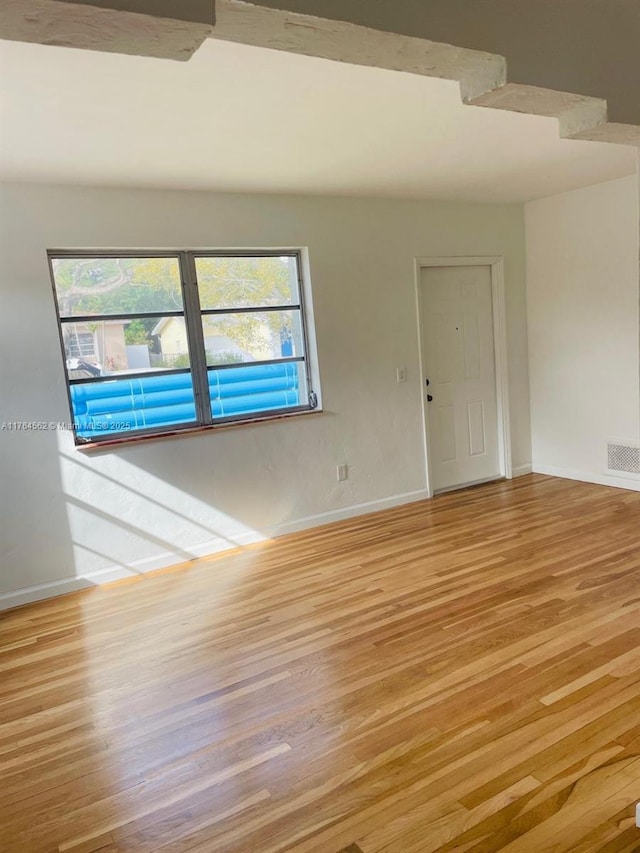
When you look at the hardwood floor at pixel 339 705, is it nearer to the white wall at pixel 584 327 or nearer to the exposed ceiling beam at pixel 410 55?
the white wall at pixel 584 327

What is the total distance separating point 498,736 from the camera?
205 centimetres

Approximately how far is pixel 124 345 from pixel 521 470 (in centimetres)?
380

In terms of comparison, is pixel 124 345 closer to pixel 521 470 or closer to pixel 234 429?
pixel 234 429

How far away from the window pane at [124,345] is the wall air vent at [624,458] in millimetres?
3569

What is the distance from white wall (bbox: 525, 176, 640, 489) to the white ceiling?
0.57 metres

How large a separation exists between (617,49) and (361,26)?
3.05 ft

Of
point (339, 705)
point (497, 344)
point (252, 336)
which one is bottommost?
point (339, 705)

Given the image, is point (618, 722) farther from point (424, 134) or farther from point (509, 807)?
point (424, 134)

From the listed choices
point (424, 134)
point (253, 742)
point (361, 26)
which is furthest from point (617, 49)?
point (253, 742)

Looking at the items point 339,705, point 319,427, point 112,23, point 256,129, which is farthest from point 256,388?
point 112,23

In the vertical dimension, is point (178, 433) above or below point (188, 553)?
above

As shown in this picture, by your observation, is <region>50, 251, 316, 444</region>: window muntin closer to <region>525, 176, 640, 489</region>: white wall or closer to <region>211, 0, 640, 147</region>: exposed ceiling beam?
<region>525, 176, 640, 489</region>: white wall

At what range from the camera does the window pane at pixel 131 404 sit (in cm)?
375

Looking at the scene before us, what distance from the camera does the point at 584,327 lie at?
195 inches
